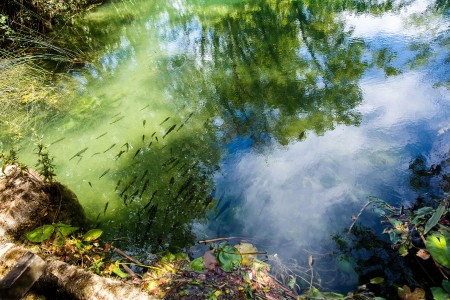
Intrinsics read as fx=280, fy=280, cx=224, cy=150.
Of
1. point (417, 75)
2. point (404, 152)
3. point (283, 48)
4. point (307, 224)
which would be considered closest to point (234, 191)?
point (307, 224)

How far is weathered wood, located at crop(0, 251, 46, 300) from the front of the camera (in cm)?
134

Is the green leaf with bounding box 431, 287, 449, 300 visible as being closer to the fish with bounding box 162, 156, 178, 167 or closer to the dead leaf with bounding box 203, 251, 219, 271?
the dead leaf with bounding box 203, 251, 219, 271

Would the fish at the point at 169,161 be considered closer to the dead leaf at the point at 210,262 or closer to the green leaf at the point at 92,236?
the green leaf at the point at 92,236

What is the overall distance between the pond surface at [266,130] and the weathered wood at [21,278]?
3.82 ft

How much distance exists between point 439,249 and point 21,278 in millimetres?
2173

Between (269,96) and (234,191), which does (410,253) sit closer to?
(234,191)

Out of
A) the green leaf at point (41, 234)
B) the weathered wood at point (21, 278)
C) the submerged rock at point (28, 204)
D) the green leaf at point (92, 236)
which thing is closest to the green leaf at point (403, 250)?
the weathered wood at point (21, 278)

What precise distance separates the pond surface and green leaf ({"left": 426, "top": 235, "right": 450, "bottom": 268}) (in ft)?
2.23

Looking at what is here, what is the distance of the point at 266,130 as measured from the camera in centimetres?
366

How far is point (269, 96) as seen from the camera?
4246mm

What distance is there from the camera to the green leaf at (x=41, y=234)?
87.2 inches

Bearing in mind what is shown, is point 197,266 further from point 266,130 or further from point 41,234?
point 266,130

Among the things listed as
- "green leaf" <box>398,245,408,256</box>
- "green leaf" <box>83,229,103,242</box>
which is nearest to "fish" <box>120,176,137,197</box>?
"green leaf" <box>83,229,103,242</box>

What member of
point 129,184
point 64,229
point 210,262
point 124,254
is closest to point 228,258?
point 210,262
